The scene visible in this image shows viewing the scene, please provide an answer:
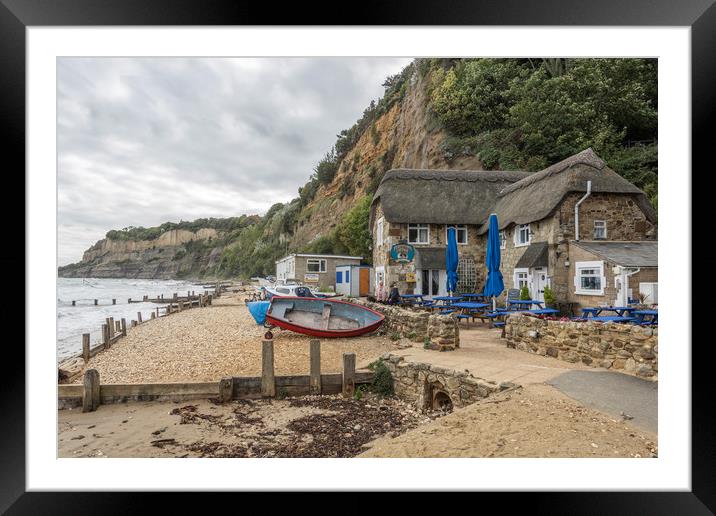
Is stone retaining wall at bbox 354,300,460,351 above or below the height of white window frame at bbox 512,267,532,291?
below

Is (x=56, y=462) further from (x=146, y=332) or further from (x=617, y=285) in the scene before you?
(x=146, y=332)

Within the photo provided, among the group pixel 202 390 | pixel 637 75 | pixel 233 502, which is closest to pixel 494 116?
pixel 637 75

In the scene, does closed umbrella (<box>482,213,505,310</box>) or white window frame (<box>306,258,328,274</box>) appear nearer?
closed umbrella (<box>482,213,505,310</box>)

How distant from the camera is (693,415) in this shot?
2689 millimetres

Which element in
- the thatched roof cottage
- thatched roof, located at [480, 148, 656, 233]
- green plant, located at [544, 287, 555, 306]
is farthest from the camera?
thatched roof, located at [480, 148, 656, 233]

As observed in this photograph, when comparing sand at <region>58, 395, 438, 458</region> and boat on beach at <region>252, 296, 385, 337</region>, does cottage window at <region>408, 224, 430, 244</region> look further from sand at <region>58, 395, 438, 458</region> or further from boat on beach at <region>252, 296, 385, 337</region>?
sand at <region>58, 395, 438, 458</region>

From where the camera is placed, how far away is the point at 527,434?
3672mm

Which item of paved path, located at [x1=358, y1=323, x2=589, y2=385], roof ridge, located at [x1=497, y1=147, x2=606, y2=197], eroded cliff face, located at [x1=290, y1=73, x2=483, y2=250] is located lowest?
paved path, located at [x1=358, y1=323, x2=589, y2=385]

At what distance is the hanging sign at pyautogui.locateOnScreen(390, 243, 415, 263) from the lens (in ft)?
54.2

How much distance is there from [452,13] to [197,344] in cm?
1165

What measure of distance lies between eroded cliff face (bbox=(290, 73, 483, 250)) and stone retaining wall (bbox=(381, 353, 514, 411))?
2079cm

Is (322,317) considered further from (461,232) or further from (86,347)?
(461,232)

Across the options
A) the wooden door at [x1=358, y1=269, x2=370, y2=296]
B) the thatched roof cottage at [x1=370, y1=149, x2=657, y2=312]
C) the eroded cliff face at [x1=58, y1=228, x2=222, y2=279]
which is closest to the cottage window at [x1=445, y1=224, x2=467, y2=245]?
the thatched roof cottage at [x1=370, y1=149, x2=657, y2=312]

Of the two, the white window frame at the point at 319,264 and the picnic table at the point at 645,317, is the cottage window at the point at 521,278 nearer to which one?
the picnic table at the point at 645,317
